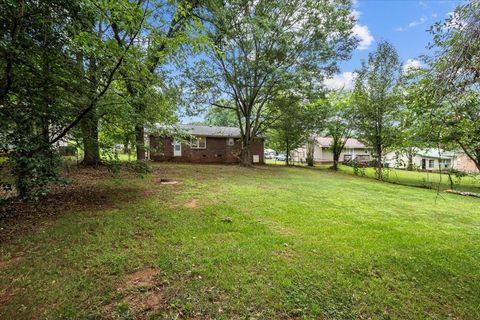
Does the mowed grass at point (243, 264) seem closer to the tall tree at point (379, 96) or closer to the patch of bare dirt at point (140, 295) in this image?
the patch of bare dirt at point (140, 295)

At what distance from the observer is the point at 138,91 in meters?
6.95

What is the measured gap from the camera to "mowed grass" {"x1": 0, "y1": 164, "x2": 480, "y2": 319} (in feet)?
9.41

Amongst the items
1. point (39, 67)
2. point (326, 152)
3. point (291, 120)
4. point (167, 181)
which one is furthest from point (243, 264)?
point (326, 152)

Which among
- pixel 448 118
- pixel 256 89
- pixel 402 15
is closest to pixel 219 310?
pixel 448 118

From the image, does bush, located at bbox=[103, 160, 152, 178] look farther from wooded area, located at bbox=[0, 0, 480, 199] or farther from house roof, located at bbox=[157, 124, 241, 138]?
house roof, located at bbox=[157, 124, 241, 138]

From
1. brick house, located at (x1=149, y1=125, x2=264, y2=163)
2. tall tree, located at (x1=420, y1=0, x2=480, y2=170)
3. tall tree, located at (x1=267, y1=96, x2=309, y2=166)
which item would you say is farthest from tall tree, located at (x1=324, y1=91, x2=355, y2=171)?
tall tree, located at (x1=420, y1=0, x2=480, y2=170)

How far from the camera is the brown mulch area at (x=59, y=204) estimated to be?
472cm

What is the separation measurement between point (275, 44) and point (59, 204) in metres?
12.8

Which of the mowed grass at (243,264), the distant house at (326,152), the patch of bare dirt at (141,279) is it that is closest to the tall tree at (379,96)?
the mowed grass at (243,264)

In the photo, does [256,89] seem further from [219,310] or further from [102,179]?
[219,310]

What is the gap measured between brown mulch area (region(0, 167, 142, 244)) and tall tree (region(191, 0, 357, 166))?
8.39m

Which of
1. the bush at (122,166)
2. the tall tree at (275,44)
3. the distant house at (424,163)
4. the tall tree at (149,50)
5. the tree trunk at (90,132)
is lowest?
the bush at (122,166)

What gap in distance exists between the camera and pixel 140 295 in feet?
9.71

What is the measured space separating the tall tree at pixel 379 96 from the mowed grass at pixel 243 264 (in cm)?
1161
